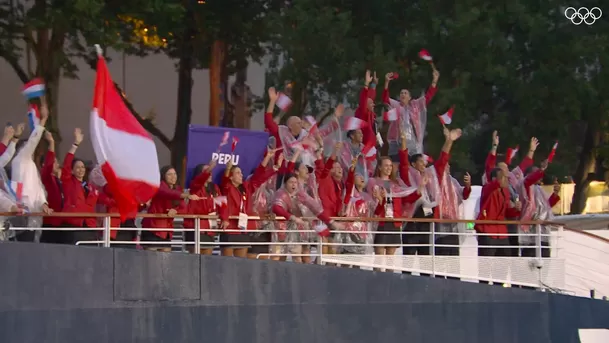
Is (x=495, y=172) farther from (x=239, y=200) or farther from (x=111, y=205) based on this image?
(x=111, y=205)

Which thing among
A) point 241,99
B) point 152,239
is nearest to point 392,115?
point 152,239

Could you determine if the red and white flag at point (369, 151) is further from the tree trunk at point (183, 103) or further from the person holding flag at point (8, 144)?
the tree trunk at point (183, 103)

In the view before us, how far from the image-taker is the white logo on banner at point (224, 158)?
48.5 ft

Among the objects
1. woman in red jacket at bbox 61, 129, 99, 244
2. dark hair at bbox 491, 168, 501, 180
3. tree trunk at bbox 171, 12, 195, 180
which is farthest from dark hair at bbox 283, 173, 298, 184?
tree trunk at bbox 171, 12, 195, 180

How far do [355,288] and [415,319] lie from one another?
98cm

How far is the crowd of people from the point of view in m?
14.4

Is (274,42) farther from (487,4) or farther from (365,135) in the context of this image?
(365,135)

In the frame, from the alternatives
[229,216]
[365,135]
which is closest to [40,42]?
[365,135]

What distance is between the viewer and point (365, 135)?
1728 centimetres

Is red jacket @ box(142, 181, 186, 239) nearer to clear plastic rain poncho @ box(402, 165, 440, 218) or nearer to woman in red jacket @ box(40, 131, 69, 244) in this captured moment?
woman in red jacket @ box(40, 131, 69, 244)

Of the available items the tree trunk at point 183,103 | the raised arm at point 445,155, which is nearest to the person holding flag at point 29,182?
the raised arm at point 445,155

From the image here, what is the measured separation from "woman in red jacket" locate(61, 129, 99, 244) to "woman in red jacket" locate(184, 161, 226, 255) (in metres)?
1.02

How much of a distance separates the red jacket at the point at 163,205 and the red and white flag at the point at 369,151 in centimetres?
304

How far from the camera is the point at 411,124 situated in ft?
59.2
